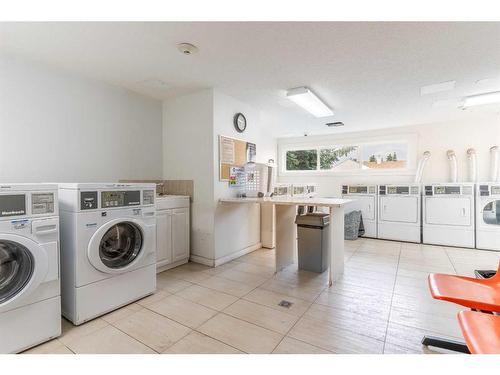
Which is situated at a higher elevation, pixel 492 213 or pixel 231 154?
pixel 231 154

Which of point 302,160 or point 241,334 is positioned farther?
point 302,160

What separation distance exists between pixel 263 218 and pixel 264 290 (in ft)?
5.75

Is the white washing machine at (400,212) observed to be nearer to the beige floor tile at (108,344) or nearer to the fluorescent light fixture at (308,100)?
the fluorescent light fixture at (308,100)

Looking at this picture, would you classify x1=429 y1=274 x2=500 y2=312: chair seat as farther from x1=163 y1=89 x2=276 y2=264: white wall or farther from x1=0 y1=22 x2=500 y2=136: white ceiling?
x1=163 y1=89 x2=276 y2=264: white wall

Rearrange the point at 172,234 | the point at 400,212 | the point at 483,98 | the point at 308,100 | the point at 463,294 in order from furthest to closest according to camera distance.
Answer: the point at 400,212
the point at 308,100
the point at 483,98
the point at 172,234
the point at 463,294

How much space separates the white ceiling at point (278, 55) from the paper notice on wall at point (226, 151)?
2.17ft

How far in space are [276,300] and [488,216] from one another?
4.14 m

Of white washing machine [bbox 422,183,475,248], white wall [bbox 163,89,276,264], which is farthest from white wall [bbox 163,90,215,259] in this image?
white washing machine [bbox 422,183,475,248]

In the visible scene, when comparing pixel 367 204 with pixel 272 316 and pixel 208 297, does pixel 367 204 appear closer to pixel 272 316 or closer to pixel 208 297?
pixel 272 316

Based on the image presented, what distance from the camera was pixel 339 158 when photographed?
600cm

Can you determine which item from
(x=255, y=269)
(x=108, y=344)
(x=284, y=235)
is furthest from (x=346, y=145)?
(x=108, y=344)

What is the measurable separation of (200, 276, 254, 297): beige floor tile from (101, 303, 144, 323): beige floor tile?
719mm

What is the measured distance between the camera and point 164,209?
3113 millimetres
